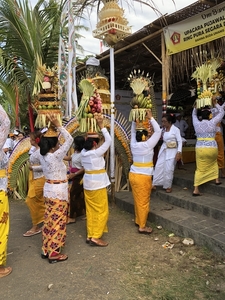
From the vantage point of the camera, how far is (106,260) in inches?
133

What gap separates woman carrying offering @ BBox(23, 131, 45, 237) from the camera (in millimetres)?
4262

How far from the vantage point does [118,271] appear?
3117 millimetres

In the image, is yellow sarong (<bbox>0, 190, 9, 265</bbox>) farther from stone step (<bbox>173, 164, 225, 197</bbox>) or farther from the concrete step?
stone step (<bbox>173, 164, 225, 197</bbox>)

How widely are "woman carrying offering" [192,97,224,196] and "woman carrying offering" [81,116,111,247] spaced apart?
5.95ft

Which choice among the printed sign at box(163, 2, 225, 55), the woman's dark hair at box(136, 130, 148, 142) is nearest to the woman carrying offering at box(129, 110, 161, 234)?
the woman's dark hair at box(136, 130, 148, 142)

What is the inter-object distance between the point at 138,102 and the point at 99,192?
158 centimetres

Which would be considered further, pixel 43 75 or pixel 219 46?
pixel 219 46

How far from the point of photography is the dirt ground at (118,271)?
106 inches

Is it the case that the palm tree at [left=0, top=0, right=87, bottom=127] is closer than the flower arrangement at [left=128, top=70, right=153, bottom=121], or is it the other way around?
the flower arrangement at [left=128, top=70, right=153, bottom=121]

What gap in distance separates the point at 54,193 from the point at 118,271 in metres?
1.17

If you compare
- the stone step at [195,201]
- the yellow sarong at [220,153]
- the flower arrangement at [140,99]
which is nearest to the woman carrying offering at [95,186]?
the flower arrangement at [140,99]

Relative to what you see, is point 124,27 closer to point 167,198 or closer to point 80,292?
point 167,198

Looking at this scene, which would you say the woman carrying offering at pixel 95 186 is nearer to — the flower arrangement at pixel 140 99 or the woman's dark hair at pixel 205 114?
the flower arrangement at pixel 140 99

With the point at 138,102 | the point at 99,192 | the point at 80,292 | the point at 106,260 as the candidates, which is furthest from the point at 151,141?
the point at 80,292
